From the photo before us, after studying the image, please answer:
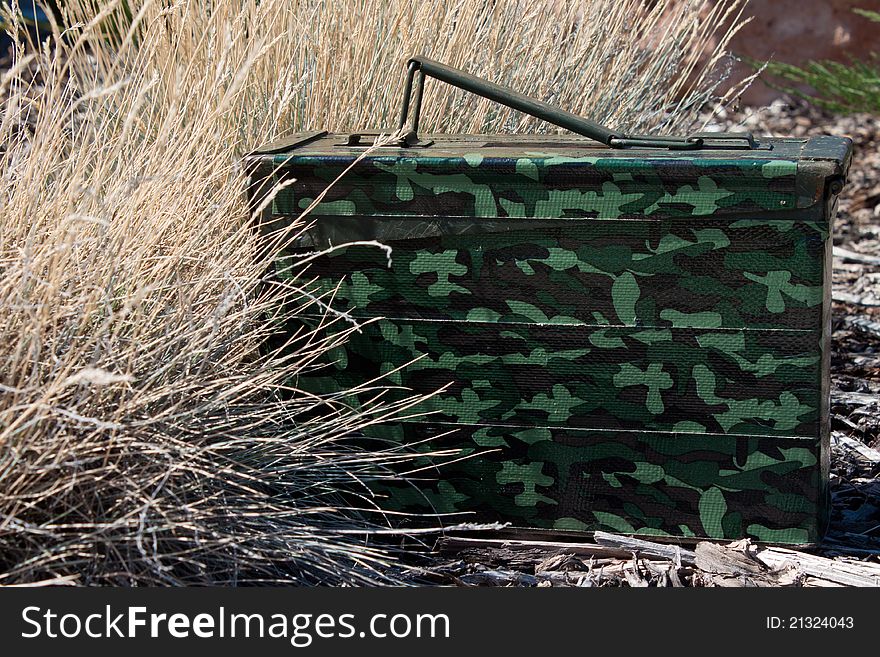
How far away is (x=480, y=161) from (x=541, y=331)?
344mm

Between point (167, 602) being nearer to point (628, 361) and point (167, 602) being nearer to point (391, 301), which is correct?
point (391, 301)

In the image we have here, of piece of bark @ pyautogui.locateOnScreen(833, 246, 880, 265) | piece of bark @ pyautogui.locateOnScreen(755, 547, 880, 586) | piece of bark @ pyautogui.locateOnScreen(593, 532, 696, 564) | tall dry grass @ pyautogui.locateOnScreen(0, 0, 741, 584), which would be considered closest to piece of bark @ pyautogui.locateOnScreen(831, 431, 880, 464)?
piece of bark @ pyautogui.locateOnScreen(755, 547, 880, 586)

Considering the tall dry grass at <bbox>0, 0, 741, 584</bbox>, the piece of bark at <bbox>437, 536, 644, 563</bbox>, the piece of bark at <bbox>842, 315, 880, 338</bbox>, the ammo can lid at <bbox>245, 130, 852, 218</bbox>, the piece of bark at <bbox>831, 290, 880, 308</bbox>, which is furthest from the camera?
the piece of bark at <bbox>831, 290, 880, 308</bbox>

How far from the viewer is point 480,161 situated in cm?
202

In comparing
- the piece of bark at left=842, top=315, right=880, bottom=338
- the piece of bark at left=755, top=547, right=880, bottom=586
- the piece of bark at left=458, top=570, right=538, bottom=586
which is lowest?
the piece of bark at left=458, top=570, right=538, bottom=586

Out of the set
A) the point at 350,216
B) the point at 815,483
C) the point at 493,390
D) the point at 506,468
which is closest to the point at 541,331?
the point at 493,390

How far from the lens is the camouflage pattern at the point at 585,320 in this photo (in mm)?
1962

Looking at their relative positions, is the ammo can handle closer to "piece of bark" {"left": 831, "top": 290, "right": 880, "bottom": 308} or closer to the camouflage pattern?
the camouflage pattern

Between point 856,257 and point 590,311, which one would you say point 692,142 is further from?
point 856,257

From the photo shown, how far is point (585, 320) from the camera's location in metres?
2.05

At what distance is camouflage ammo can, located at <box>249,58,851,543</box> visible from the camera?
1961mm

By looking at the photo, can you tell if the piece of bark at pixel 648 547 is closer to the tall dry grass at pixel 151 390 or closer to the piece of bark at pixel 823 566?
the piece of bark at pixel 823 566

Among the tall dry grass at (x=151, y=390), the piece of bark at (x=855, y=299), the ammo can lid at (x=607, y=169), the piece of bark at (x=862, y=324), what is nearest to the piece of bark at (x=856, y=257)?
the piece of bark at (x=855, y=299)

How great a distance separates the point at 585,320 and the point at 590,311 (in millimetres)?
20
